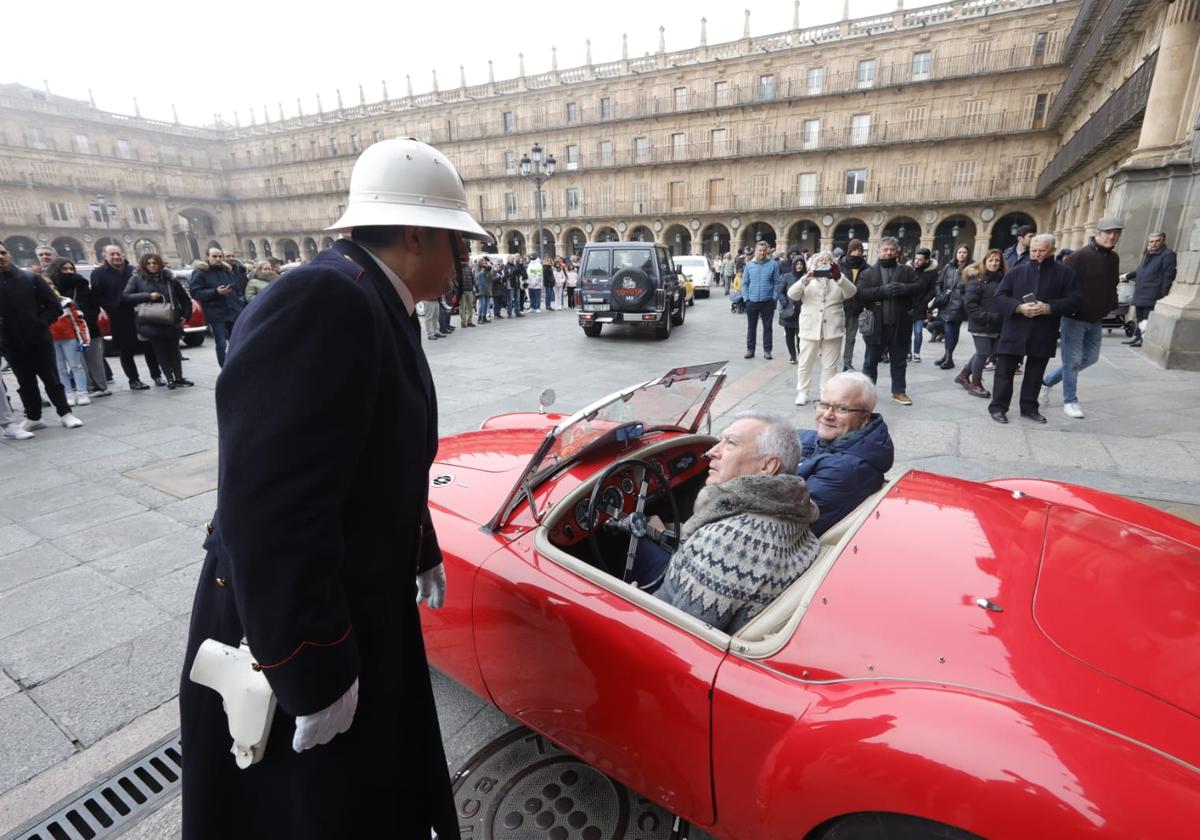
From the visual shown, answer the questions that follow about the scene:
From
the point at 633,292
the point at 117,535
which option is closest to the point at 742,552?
the point at 117,535

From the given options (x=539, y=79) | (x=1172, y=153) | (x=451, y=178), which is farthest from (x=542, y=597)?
(x=539, y=79)

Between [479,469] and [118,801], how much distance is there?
5.43 ft

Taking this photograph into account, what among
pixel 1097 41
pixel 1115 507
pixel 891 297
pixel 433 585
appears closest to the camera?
pixel 433 585

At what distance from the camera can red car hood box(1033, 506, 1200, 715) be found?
1218 millimetres

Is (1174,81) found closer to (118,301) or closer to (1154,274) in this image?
(1154,274)

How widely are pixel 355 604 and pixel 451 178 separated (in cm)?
98

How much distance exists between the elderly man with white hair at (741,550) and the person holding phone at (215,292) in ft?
27.5

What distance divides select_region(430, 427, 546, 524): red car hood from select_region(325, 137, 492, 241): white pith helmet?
1.19 metres

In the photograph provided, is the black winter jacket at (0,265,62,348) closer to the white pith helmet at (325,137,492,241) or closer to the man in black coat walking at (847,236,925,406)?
the white pith helmet at (325,137,492,241)

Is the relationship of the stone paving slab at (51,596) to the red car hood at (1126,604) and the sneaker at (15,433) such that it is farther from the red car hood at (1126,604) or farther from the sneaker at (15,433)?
the red car hood at (1126,604)

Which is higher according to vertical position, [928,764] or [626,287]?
[626,287]

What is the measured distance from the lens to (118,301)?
7.46 meters

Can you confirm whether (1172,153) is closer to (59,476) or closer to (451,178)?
A: (451,178)

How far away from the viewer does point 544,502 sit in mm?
2133
